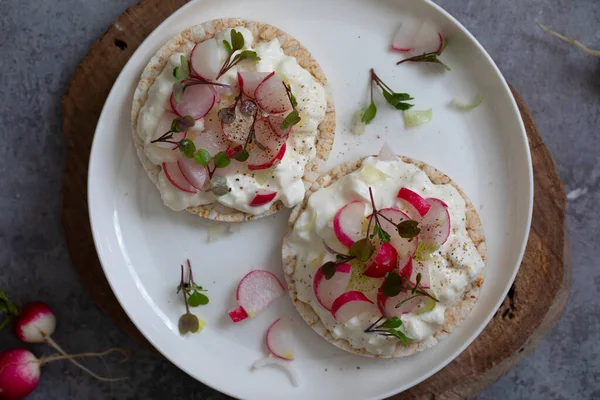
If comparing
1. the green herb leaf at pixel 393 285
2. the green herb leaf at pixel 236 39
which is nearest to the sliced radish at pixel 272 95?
the green herb leaf at pixel 236 39

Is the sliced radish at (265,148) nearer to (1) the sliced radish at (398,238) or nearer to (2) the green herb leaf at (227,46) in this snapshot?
(2) the green herb leaf at (227,46)

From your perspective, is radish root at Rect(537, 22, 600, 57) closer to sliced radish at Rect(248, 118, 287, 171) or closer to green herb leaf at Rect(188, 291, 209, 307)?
sliced radish at Rect(248, 118, 287, 171)

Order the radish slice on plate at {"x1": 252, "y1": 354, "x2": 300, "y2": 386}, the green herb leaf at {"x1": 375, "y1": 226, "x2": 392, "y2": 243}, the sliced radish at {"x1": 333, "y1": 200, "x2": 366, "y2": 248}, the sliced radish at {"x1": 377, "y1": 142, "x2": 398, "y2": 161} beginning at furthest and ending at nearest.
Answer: the radish slice on plate at {"x1": 252, "y1": 354, "x2": 300, "y2": 386} < the sliced radish at {"x1": 377, "y1": 142, "x2": 398, "y2": 161} < the sliced radish at {"x1": 333, "y1": 200, "x2": 366, "y2": 248} < the green herb leaf at {"x1": 375, "y1": 226, "x2": 392, "y2": 243}

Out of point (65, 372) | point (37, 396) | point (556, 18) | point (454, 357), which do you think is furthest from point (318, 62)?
point (37, 396)

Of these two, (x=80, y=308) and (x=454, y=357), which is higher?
(x=454, y=357)

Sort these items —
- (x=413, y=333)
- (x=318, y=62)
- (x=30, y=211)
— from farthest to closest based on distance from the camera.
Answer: (x=30, y=211)
(x=318, y=62)
(x=413, y=333)

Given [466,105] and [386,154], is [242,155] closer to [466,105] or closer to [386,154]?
[386,154]

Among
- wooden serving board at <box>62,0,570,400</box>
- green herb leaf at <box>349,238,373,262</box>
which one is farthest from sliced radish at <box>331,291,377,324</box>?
wooden serving board at <box>62,0,570,400</box>

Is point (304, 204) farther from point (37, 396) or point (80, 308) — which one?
point (37, 396)
